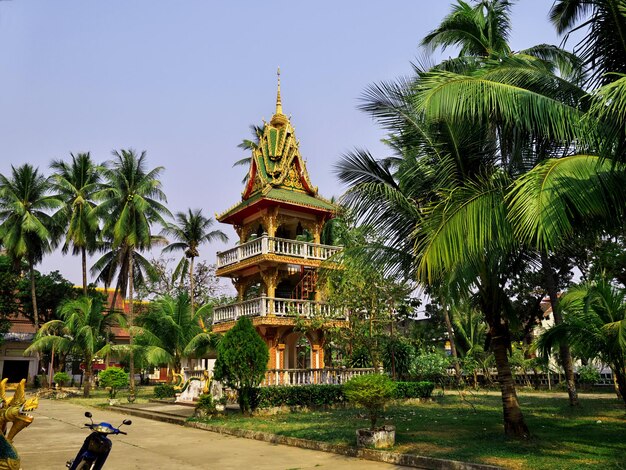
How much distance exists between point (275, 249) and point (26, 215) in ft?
75.7

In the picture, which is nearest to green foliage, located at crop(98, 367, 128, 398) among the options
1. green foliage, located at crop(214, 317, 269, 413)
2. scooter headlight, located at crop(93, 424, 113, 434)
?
green foliage, located at crop(214, 317, 269, 413)

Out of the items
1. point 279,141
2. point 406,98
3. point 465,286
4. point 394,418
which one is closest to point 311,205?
point 279,141

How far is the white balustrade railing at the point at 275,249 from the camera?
2097cm

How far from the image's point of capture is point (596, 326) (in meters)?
11.5

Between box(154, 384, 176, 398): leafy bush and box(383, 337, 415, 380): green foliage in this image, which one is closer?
box(383, 337, 415, 380): green foliage

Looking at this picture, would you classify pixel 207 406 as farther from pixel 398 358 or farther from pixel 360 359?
pixel 398 358

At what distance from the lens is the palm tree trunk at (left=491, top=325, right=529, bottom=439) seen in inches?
396

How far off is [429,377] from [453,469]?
2243cm

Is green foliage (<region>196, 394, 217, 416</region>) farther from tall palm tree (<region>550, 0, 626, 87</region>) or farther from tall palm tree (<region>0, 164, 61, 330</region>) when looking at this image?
tall palm tree (<region>0, 164, 61, 330</region>)

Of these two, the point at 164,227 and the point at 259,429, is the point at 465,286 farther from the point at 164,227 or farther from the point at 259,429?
the point at 164,227

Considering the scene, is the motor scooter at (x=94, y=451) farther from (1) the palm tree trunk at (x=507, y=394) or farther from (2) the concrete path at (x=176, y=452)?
(1) the palm tree trunk at (x=507, y=394)

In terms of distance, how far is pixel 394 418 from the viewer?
48.8 feet

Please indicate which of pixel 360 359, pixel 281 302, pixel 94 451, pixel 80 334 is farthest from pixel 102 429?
pixel 80 334

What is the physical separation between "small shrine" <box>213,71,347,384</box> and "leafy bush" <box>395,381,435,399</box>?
10.2ft
